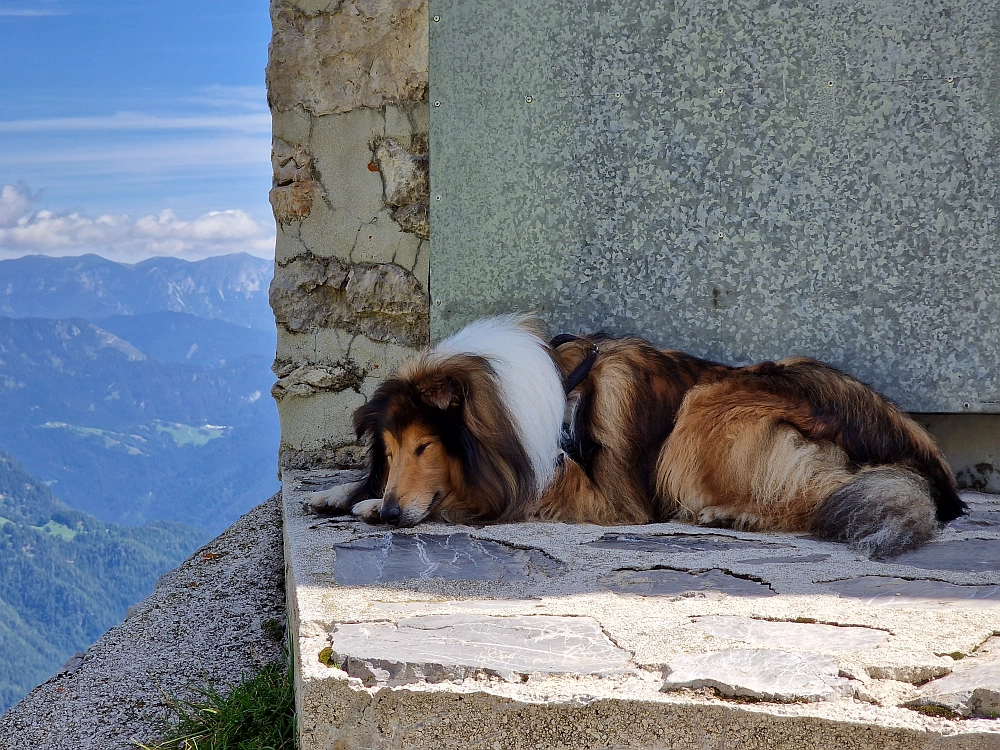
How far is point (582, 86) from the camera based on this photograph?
3.87m

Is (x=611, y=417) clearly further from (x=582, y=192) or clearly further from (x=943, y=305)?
(x=943, y=305)

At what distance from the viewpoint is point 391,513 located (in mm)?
3035

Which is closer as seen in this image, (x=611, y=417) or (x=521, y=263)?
(x=611, y=417)

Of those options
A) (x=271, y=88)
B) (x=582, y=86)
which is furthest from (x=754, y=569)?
(x=271, y=88)

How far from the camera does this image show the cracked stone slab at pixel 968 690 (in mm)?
1590

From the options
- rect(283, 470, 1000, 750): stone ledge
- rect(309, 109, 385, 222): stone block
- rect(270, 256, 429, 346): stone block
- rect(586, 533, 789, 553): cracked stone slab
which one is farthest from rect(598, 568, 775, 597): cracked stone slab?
rect(309, 109, 385, 222): stone block

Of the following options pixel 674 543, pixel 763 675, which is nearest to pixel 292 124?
pixel 674 543

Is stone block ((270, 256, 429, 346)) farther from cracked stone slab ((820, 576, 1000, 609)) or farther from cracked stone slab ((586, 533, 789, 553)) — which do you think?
cracked stone slab ((820, 576, 1000, 609))

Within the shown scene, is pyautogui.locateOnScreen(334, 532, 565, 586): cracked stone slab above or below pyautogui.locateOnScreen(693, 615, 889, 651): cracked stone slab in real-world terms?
below

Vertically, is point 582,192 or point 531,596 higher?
point 582,192

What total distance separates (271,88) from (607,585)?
2826 mm

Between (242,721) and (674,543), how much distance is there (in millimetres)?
1357

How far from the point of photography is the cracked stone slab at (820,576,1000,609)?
2.18 metres

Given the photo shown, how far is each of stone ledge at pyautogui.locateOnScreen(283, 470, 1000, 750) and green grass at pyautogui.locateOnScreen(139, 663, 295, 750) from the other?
1.05 ft
